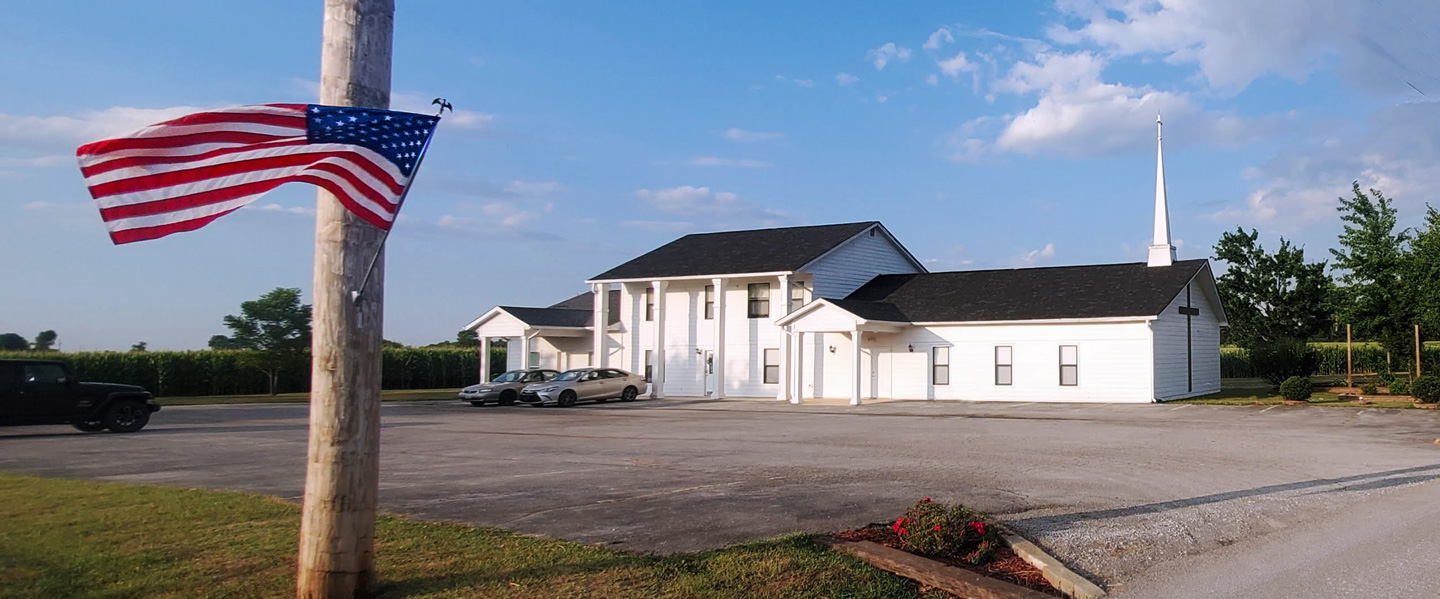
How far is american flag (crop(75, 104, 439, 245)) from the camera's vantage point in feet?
18.9

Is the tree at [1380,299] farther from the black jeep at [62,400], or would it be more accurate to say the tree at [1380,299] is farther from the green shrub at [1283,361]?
the black jeep at [62,400]

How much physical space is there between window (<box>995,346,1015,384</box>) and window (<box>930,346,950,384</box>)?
1.82m

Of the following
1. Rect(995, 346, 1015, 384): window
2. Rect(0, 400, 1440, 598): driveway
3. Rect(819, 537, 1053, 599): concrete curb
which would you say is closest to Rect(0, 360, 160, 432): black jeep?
Rect(0, 400, 1440, 598): driveway

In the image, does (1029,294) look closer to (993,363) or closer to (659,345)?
(993,363)

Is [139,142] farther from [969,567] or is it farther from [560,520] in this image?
[969,567]

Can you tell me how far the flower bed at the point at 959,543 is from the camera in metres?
7.45

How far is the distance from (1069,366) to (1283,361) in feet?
37.2

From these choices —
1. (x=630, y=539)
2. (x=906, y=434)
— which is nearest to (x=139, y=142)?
(x=630, y=539)

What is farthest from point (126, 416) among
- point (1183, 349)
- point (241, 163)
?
point (1183, 349)

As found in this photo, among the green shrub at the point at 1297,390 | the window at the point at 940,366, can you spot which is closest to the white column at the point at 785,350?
the window at the point at 940,366

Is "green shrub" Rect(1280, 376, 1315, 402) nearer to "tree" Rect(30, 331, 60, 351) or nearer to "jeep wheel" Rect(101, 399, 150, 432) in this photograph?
"jeep wheel" Rect(101, 399, 150, 432)

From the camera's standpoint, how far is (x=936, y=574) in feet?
23.0

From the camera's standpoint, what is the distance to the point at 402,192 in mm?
6508

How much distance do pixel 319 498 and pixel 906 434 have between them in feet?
50.7
